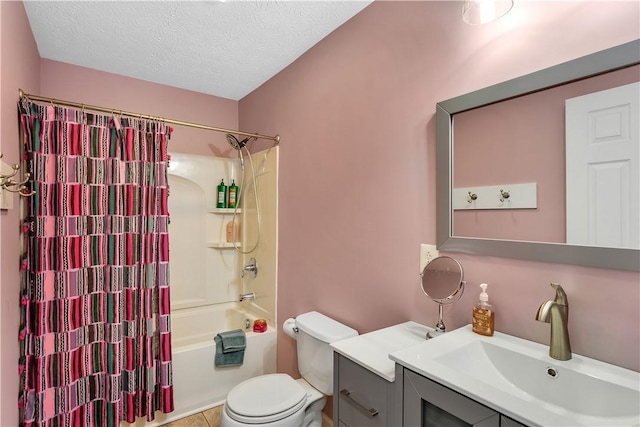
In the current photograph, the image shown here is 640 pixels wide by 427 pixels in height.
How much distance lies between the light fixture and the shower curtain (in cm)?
178

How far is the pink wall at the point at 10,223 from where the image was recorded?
1.35 meters

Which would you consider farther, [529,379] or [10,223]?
[10,223]

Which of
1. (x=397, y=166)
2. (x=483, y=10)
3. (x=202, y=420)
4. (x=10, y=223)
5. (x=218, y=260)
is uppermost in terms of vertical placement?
(x=483, y=10)

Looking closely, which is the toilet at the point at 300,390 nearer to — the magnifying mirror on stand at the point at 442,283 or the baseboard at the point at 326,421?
the baseboard at the point at 326,421

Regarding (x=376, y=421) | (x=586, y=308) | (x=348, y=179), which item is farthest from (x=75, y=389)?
(x=586, y=308)

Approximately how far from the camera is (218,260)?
10.00 ft

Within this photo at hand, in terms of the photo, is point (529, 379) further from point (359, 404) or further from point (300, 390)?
point (300, 390)

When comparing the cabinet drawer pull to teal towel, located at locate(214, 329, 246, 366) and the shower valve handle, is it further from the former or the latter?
the shower valve handle

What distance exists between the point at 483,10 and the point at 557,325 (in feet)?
3.58

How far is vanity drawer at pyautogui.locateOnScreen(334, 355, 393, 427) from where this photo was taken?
1.12 meters

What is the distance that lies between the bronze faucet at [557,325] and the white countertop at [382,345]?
0.47m

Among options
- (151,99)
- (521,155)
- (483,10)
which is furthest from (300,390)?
(151,99)

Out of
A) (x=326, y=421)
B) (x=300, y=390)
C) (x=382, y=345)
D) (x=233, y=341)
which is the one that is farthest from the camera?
(x=233, y=341)

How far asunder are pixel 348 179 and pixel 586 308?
1.19 meters
